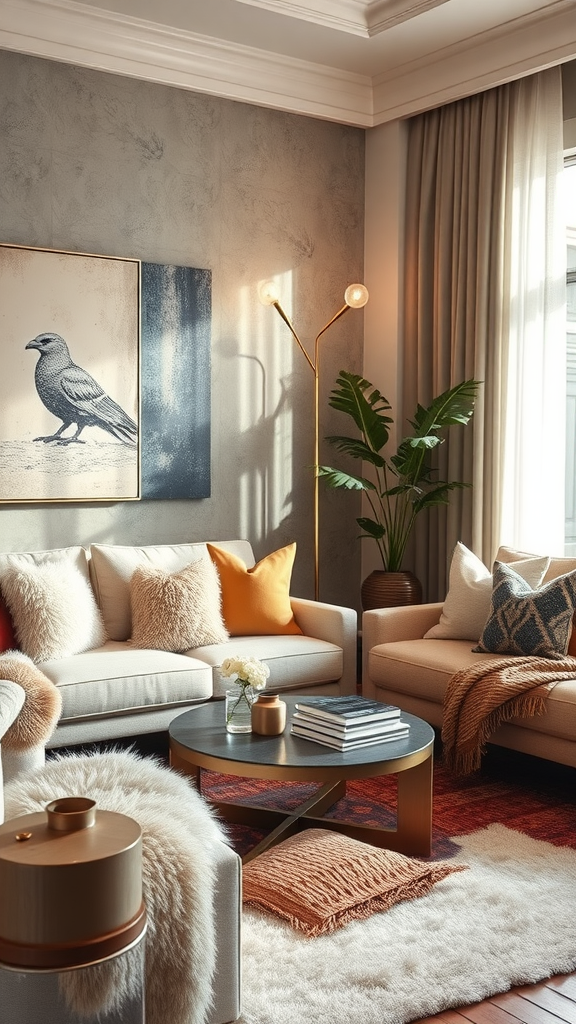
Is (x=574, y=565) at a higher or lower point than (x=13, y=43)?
lower

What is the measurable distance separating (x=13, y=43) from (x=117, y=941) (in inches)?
163

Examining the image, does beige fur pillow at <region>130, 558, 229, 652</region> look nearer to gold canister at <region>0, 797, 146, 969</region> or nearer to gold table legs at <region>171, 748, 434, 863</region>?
gold table legs at <region>171, 748, 434, 863</region>

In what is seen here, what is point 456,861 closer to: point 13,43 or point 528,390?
point 528,390

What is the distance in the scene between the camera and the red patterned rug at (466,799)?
10.7ft

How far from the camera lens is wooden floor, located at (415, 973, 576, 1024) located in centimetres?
216

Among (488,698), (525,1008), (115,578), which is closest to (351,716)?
(488,698)

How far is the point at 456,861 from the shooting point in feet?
9.81

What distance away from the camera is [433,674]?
12.8 ft

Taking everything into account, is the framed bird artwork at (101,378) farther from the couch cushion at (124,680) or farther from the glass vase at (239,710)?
the glass vase at (239,710)

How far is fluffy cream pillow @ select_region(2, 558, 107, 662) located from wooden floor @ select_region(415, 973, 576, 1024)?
6.80 feet

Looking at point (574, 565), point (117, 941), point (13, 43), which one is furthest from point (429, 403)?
point (117, 941)

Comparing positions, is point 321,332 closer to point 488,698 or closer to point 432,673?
point 432,673

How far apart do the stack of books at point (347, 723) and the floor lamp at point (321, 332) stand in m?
2.06

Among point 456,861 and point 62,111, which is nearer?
point 456,861
